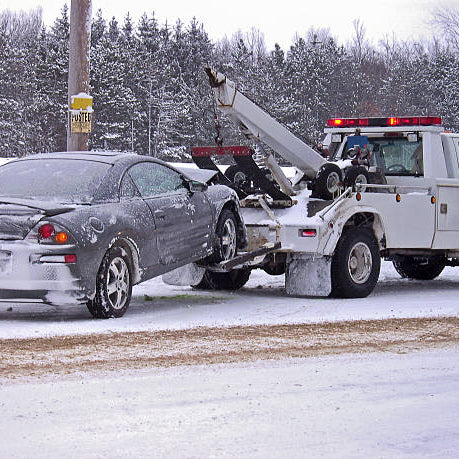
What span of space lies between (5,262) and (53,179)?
1185mm

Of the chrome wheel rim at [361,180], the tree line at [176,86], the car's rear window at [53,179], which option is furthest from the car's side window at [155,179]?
the tree line at [176,86]

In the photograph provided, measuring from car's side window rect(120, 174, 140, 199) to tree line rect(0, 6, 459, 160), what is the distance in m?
50.4

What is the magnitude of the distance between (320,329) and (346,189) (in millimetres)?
3381

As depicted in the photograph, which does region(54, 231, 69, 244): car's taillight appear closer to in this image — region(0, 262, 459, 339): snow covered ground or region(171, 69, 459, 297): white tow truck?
region(0, 262, 459, 339): snow covered ground

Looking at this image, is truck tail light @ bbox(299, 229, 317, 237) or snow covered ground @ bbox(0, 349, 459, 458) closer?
snow covered ground @ bbox(0, 349, 459, 458)

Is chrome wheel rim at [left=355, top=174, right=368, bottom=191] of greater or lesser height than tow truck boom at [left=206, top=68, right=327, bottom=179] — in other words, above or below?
below

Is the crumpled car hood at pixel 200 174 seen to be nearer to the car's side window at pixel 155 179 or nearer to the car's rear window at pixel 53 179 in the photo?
the car's side window at pixel 155 179

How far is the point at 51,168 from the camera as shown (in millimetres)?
9516

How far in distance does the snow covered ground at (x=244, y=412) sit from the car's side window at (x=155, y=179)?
3414 millimetres

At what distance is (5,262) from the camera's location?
8414 millimetres

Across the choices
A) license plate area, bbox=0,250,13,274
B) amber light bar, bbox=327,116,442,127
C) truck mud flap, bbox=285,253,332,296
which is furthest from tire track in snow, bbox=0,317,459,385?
amber light bar, bbox=327,116,442,127

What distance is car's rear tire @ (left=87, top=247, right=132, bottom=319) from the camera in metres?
8.70

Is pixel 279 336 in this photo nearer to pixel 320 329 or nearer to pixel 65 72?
pixel 320 329

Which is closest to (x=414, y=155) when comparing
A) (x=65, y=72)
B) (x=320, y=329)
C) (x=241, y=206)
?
(x=241, y=206)
